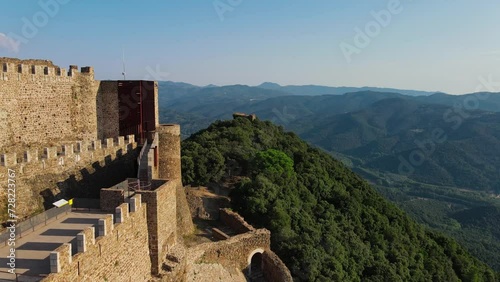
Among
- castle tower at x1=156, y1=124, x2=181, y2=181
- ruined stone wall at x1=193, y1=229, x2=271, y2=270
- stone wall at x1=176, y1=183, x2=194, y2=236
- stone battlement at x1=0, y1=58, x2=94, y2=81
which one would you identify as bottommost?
ruined stone wall at x1=193, y1=229, x2=271, y2=270

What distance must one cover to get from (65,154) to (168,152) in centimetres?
455

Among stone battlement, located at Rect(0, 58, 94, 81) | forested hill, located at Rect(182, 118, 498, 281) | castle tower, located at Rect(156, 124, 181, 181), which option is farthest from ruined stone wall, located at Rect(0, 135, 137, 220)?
forested hill, located at Rect(182, 118, 498, 281)

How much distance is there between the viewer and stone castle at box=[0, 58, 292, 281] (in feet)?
34.1

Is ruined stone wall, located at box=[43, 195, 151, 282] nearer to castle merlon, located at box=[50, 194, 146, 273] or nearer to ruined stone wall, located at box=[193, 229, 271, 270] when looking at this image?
castle merlon, located at box=[50, 194, 146, 273]

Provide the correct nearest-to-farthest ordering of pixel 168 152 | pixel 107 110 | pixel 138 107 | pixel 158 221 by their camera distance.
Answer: pixel 158 221 → pixel 168 152 → pixel 138 107 → pixel 107 110

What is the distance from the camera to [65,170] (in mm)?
15922

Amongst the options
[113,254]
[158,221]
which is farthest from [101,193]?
[113,254]

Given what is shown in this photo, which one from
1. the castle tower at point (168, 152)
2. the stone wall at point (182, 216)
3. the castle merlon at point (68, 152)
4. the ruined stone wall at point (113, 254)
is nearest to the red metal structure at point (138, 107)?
the castle merlon at point (68, 152)

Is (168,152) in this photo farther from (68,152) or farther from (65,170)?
(65,170)

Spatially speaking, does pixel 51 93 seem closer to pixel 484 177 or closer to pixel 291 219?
pixel 291 219

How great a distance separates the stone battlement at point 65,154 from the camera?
14.2m

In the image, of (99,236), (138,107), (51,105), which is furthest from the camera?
(138,107)

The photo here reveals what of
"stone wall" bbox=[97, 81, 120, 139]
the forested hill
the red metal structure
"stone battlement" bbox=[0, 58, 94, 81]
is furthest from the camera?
the forested hill

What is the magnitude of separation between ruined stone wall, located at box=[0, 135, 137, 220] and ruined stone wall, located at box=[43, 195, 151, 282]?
4.75 metres
